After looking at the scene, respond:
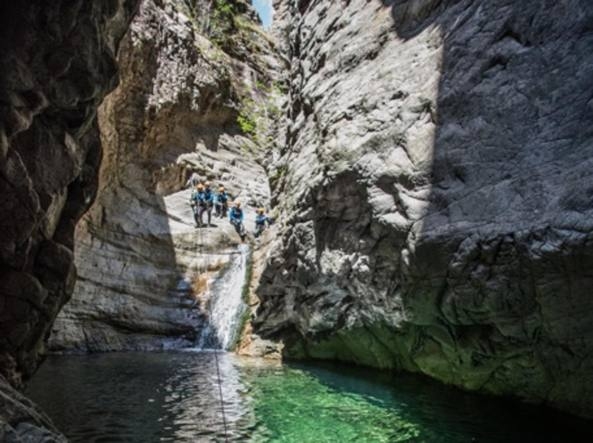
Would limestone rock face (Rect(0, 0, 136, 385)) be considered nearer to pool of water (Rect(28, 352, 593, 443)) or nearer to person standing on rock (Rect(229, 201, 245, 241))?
pool of water (Rect(28, 352, 593, 443))

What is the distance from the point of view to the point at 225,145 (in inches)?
1052

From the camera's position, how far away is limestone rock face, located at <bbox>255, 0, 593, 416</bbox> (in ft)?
25.4

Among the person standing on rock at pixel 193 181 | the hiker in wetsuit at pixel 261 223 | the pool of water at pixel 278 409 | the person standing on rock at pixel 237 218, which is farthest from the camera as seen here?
the person standing on rock at pixel 193 181

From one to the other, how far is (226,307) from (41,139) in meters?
12.4

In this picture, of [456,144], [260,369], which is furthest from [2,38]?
[260,369]

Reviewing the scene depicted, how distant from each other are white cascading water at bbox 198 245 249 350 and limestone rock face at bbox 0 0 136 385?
956cm

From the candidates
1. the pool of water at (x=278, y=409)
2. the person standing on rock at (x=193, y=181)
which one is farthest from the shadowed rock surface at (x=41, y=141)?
the person standing on rock at (x=193, y=181)

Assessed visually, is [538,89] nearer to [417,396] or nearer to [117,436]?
[417,396]

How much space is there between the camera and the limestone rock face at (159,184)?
18.0m

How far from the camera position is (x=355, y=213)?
12.2 metres

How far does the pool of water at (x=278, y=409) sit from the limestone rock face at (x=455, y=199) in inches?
33.9

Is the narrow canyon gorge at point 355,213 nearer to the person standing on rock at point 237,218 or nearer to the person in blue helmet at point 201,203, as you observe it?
the person in blue helmet at point 201,203

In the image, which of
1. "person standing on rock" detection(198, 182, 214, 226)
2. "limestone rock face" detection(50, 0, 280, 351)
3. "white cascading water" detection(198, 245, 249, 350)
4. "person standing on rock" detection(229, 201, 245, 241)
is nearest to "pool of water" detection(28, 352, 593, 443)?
"white cascading water" detection(198, 245, 249, 350)

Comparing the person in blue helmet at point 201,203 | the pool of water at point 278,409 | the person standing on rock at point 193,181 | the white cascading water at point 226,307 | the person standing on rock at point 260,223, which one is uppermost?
the person standing on rock at point 193,181
